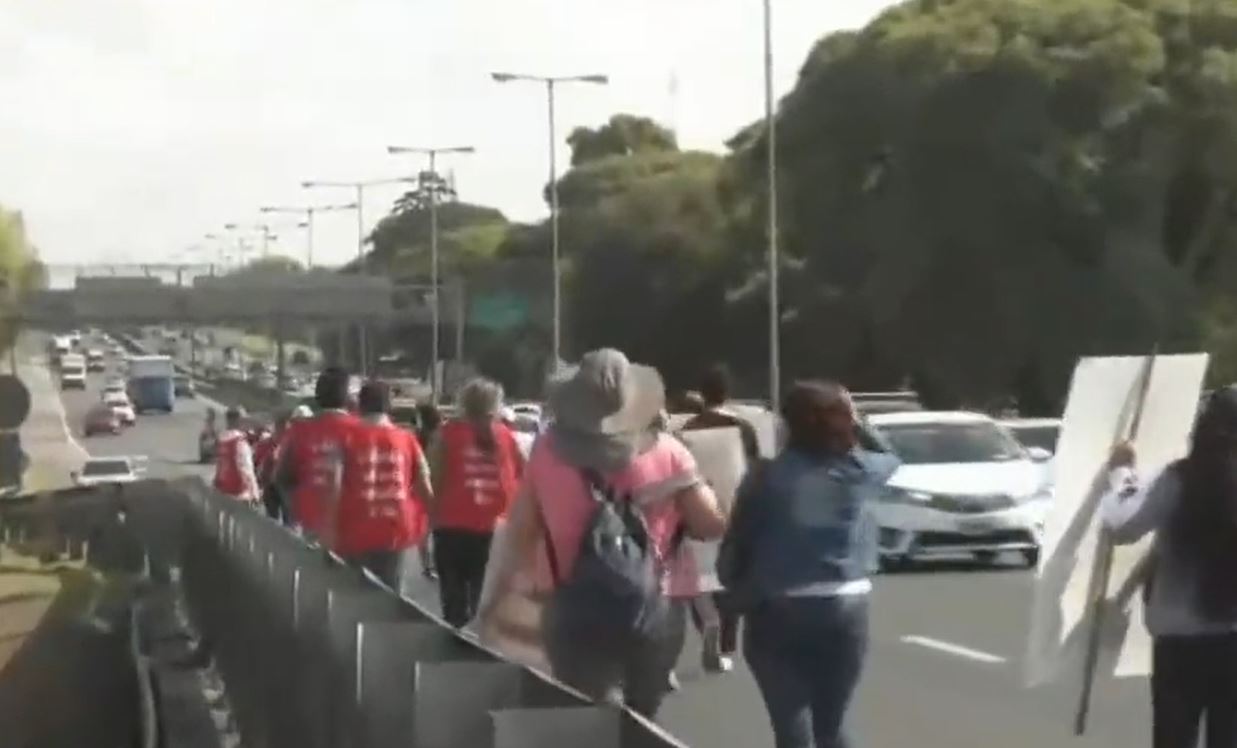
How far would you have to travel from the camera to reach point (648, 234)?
103125mm

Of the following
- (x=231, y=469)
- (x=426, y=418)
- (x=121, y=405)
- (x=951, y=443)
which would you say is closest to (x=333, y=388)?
(x=426, y=418)

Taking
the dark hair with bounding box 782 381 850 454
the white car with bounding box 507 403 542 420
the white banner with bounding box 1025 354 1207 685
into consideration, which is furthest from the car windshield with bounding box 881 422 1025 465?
the dark hair with bounding box 782 381 850 454

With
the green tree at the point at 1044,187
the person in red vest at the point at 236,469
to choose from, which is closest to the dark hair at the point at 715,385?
the person in red vest at the point at 236,469

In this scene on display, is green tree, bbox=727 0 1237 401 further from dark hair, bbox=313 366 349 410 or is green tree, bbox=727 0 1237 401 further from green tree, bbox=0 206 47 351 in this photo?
dark hair, bbox=313 366 349 410

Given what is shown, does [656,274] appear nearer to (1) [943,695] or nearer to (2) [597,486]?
(1) [943,695]

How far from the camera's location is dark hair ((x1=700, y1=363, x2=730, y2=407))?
1570 centimetres

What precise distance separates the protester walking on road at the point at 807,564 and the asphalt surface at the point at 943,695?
1071mm

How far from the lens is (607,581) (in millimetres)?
9320

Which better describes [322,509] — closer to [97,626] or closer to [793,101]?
[97,626]

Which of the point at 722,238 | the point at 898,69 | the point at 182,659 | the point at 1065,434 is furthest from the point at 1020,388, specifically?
the point at 1065,434

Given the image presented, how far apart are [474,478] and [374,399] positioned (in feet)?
2.86

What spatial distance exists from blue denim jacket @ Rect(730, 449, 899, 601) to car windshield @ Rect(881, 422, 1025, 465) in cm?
2105

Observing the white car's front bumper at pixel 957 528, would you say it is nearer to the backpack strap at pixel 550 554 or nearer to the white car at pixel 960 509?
the white car at pixel 960 509

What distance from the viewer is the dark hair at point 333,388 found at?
15.8 m
